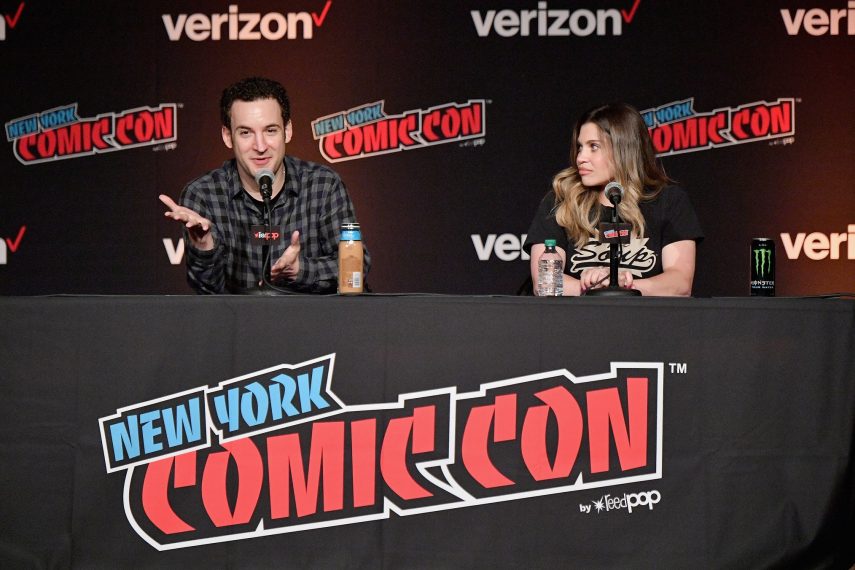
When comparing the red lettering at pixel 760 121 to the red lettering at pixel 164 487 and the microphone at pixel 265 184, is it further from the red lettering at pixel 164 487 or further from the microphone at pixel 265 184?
the red lettering at pixel 164 487

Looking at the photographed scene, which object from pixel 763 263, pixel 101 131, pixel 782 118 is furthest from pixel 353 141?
pixel 763 263

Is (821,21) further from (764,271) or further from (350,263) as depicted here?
(350,263)

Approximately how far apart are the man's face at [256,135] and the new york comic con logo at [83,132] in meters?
1.40

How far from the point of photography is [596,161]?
2643 mm

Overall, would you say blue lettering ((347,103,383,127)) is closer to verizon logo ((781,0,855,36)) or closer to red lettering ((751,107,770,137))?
red lettering ((751,107,770,137))

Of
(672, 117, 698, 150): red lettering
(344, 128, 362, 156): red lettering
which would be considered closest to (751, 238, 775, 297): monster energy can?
(672, 117, 698, 150): red lettering

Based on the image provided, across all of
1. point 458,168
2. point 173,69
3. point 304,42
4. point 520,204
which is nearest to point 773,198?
point 520,204

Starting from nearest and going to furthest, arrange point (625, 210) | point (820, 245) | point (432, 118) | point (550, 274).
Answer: point (550, 274) → point (625, 210) → point (820, 245) → point (432, 118)

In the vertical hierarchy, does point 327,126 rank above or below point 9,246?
above

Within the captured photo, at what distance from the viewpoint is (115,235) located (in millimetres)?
3902

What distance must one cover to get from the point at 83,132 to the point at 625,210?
2.49m

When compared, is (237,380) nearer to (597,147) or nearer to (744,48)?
(597,147)

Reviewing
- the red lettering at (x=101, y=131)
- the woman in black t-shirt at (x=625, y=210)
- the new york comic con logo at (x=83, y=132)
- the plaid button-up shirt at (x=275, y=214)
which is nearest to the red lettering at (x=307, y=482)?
the plaid button-up shirt at (x=275, y=214)

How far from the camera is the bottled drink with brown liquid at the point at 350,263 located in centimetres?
207
